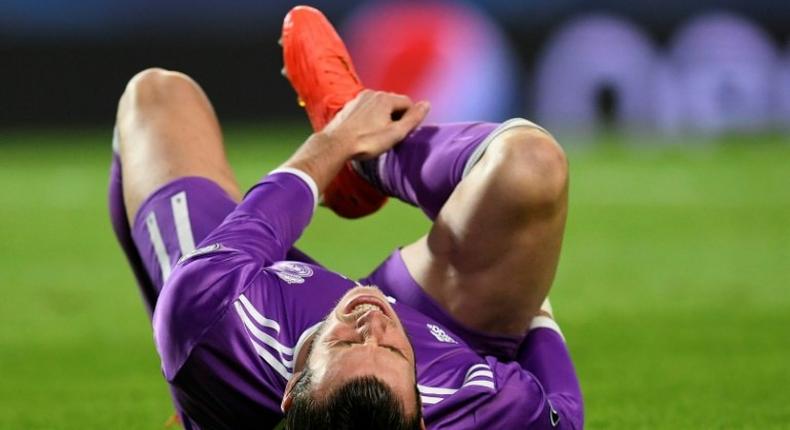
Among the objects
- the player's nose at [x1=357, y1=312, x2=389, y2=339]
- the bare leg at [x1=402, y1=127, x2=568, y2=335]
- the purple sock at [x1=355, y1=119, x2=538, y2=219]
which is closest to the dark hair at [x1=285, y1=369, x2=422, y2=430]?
the player's nose at [x1=357, y1=312, x2=389, y2=339]

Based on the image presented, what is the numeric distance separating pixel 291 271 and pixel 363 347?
0.54m

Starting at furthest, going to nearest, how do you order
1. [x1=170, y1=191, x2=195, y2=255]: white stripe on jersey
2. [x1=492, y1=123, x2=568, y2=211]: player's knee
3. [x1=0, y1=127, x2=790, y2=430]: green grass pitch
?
[x1=0, y1=127, x2=790, y2=430]: green grass pitch → [x1=170, y1=191, x2=195, y2=255]: white stripe on jersey → [x1=492, y1=123, x2=568, y2=211]: player's knee

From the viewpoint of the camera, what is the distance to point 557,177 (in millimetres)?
2986

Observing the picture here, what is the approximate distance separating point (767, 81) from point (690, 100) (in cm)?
63

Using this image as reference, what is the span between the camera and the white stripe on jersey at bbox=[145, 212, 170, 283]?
11.0ft

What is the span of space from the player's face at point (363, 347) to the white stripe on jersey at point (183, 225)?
703 mm

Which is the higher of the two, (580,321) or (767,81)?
(580,321)

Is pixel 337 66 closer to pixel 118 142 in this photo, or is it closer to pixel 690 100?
pixel 118 142

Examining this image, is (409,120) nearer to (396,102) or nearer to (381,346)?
(396,102)

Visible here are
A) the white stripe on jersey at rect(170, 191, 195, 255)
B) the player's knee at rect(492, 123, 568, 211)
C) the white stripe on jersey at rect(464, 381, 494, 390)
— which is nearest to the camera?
the white stripe on jersey at rect(464, 381, 494, 390)

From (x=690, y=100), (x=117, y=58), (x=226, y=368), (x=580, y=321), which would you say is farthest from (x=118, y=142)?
(x=117, y=58)

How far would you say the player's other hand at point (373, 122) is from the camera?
3355 millimetres

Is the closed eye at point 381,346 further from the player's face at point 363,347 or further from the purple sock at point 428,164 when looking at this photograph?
the purple sock at point 428,164

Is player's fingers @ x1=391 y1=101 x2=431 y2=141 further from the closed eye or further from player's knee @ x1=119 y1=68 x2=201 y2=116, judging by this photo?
the closed eye
